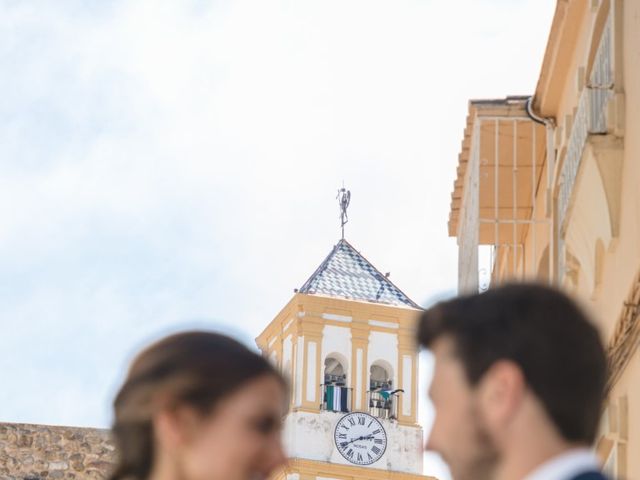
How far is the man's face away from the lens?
288 cm

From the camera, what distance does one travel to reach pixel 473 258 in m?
13.9

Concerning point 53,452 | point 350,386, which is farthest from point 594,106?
point 350,386

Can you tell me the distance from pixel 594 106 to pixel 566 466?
24.3ft

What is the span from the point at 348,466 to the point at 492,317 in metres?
51.8

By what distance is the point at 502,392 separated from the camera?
2.84 m

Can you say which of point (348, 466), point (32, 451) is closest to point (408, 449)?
point (348, 466)

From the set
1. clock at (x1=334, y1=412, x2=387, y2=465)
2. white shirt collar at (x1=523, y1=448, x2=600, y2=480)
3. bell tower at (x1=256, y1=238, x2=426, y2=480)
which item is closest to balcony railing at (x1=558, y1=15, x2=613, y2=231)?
white shirt collar at (x1=523, y1=448, x2=600, y2=480)

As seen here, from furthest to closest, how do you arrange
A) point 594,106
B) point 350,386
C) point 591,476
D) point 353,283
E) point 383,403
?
1. point 353,283
2. point 383,403
3. point 350,386
4. point 594,106
5. point 591,476

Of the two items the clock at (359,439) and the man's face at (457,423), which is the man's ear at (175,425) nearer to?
the man's face at (457,423)

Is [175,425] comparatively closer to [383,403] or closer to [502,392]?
[502,392]

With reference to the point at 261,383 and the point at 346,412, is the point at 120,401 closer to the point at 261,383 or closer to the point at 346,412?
the point at 261,383

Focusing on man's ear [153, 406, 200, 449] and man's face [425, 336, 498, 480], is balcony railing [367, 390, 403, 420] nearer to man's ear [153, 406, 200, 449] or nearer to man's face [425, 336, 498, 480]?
man's face [425, 336, 498, 480]

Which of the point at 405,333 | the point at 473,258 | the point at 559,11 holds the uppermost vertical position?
the point at 559,11

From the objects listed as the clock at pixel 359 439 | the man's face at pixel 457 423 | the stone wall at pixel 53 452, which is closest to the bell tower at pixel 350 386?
the clock at pixel 359 439
